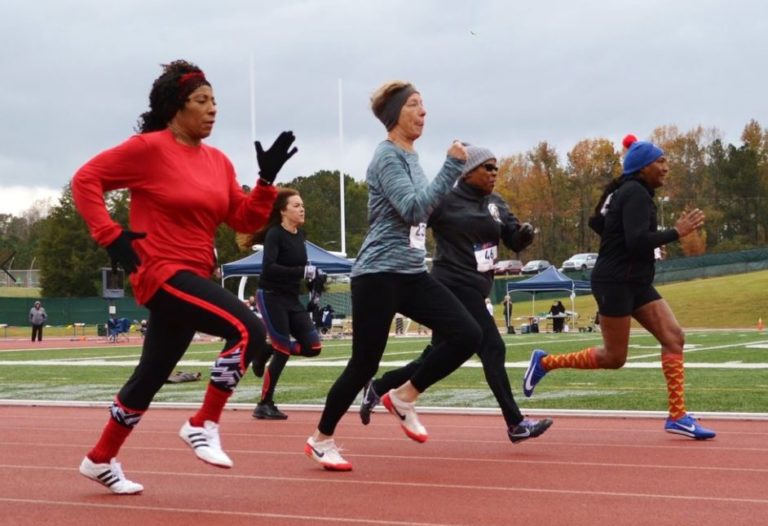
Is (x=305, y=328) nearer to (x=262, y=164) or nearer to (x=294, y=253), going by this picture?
(x=294, y=253)

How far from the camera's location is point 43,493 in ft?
20.5

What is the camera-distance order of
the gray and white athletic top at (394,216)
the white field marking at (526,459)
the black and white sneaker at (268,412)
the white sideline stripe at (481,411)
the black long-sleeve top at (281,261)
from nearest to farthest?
the gray and white athletic top at (394,216) → the white field marking at (526,459) → the white sideline stripe at (481,411) → the black and white sneaker at (268,412) → the black long-sleeve top at (281,261)

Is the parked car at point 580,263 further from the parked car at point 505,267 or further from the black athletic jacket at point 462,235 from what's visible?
the black athletic jacket at point 462,235

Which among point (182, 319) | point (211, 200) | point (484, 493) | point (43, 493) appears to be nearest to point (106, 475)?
point (43, 493)

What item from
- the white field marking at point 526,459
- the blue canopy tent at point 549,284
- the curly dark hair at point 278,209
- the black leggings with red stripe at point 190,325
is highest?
the curly dark hair at point 278,209

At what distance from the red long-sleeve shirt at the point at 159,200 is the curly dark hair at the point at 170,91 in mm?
149

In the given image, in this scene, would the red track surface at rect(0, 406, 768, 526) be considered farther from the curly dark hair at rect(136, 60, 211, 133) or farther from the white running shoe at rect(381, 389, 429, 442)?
the curly dark hair at rect(136, 60, 211, 133)

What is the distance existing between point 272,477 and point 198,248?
1492 mm

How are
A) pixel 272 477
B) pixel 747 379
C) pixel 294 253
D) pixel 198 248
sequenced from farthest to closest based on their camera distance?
1. pixel 747 379
2. pixel 294 253
3. pixel 272 477
4. pixel 198 248

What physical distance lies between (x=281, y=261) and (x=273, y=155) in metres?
4.41

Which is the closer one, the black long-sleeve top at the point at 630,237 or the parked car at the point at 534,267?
the black long-sleeve top at the point at 630,237

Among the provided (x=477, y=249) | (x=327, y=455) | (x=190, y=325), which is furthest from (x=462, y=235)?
(x=190, y=325)

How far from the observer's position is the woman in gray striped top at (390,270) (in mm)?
6711

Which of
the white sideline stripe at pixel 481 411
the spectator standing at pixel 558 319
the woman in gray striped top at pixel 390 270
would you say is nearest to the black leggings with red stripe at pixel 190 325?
the woman in gray striped top at pixel 390 270
